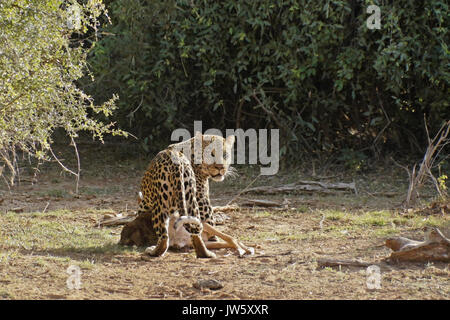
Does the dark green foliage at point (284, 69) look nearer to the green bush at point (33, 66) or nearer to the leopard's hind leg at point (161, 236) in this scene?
the green bush at point (33, 66)

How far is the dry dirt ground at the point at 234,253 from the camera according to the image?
4539 mm

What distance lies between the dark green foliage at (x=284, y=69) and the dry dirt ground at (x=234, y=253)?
4.66 ft

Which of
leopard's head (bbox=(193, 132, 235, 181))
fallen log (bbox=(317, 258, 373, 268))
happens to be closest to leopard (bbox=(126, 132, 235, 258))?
leopard's head (bbox=(193, 132, 235, 181))

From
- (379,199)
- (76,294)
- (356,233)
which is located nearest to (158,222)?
(76,294)

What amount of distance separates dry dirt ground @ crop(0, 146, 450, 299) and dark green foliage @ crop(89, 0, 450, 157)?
1.42 metres

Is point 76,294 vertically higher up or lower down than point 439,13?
lower down

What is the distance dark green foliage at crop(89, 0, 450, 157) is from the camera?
392 inches

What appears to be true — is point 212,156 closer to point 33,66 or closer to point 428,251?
point 33,66

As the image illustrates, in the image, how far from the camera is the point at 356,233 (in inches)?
267

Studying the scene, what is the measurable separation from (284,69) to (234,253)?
533 centimetres

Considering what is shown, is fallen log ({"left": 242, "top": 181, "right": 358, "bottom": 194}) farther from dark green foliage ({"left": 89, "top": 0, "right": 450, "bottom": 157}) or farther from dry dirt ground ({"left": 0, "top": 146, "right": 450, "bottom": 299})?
dark green foliage ({"left": 89, "top": 0, "right": 450, "bottom": 157})

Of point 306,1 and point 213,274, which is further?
point 306,1
